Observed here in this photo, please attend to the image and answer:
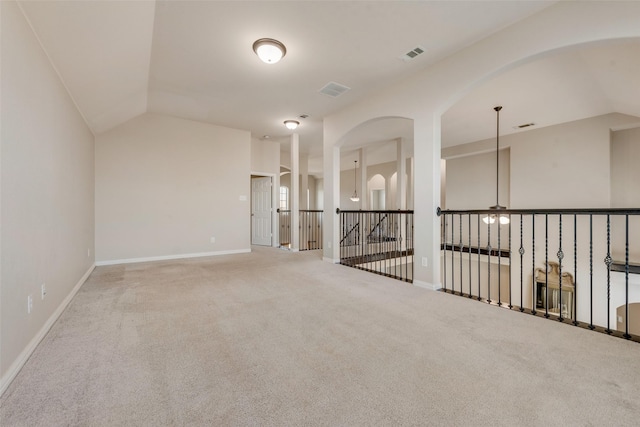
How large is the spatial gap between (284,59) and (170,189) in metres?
3.61

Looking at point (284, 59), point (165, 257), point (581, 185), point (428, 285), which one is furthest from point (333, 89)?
point (581, 185)

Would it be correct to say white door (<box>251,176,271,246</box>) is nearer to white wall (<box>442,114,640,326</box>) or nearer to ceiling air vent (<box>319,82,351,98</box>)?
ceiling air vent (<box>319,82,351,98</box>)

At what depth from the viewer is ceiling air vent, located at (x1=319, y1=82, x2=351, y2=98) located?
4024 millimetres

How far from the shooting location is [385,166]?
1106 cm

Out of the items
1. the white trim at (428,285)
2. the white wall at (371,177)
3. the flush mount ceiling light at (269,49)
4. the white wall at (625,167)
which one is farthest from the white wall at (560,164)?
the flush mount ceiling light at (269,49)

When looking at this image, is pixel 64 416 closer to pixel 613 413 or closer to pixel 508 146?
pixel 613 413

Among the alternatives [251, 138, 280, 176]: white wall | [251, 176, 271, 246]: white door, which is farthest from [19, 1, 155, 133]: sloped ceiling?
[251, 176, 271, 246]: white door

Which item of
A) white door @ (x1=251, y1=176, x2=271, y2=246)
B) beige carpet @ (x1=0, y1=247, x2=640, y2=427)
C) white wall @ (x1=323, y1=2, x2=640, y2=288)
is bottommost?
beige carpet @ (x1=0, y1=247, x2=640, y2=427)

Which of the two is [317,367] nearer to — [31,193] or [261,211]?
[31,193]

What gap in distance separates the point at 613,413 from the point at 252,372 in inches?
72.8

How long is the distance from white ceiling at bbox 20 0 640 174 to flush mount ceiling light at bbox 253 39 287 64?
8cm

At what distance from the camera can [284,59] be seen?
3.33 m

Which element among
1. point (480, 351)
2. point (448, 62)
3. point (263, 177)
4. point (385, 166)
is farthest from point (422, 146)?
point (385, 166)

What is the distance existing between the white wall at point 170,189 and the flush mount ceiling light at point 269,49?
10.7 ft
